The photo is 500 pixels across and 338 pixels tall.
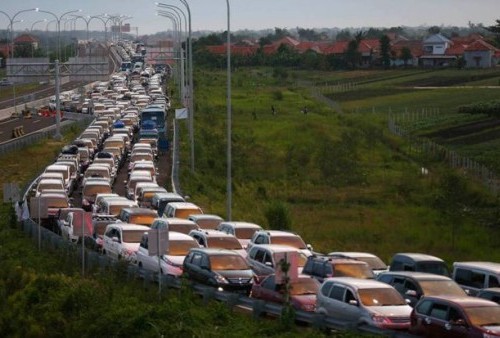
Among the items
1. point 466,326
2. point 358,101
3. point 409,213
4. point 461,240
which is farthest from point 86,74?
point 466,326

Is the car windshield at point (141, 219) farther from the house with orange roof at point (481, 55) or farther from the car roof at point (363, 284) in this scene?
the house with orange roof at point (481, 55)

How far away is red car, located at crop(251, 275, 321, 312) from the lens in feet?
76.5

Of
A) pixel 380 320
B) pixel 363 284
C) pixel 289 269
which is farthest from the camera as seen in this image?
pixel 363 284

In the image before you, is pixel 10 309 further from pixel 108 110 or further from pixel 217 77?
pixel 217 77

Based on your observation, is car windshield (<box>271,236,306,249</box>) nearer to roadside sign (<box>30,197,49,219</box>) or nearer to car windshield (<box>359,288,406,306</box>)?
roadside sign (<box>30,197,49,219</box>)

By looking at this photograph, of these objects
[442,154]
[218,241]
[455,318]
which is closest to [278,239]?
[218,241]

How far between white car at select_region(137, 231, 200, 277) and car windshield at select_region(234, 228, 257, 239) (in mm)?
3513

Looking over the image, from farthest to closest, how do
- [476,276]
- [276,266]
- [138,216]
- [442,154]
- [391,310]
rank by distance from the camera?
[442,154]
[138,216]
[476,276]
[276,266]
[391,310]

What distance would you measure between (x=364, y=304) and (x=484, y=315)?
2.77m

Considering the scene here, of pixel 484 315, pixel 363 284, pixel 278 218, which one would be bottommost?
pixel 278 218

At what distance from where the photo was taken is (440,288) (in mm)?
22828

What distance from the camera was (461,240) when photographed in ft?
157

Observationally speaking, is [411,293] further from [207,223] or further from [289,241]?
[207,223]

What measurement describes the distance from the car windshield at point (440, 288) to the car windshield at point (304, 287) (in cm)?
217
